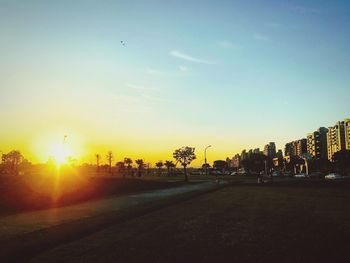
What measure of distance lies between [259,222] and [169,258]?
7.45 metres

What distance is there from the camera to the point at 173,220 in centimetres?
1630

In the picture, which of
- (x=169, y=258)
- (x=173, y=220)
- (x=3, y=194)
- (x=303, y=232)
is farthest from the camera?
(x=3, y=194)

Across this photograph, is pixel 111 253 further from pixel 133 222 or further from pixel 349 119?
pixel 349 119

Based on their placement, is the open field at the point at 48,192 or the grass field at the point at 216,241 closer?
the grass field at the point at 216,241

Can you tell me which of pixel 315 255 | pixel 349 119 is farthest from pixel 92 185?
pixel 349 119

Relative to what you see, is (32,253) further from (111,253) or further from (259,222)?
(259,222)

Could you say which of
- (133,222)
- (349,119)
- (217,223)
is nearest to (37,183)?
(133,222)

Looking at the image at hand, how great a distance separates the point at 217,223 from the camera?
15.1 m

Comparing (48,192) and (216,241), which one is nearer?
(216,241)

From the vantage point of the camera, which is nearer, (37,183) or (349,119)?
(37,183)

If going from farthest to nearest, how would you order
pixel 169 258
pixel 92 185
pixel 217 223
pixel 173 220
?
pixel 92 185 < pixel 173 220 < pixel 217 223 < pixel 169 258

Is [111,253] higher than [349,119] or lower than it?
lower

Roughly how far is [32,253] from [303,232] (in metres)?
8.99

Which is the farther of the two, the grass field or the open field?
the open field
